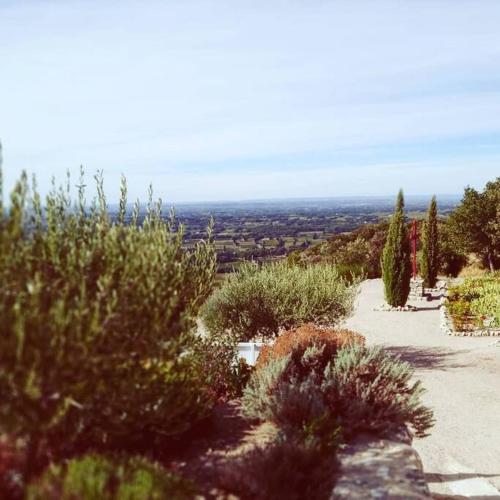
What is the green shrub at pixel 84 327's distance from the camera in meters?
4.72

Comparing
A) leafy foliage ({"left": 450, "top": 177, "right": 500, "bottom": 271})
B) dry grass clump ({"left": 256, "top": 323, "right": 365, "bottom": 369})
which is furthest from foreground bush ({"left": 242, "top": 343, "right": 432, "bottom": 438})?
leafy foliage ({"left": 450, "top": 177, "right": 500, "bottom": 271})

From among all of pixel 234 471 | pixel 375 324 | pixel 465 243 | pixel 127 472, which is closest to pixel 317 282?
pixel 375 324

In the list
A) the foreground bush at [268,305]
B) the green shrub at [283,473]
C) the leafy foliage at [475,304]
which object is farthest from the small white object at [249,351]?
the leafy foliage at [475,304]

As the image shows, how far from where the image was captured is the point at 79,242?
6.48 meters

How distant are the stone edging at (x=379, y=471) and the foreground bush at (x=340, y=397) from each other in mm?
356

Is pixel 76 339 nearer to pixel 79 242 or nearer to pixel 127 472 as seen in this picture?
pixel 127 472

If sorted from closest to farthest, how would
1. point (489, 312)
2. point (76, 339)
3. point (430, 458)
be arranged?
point (76, 339) → point (430, 458) → point (489, 312)

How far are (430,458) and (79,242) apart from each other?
8.94 meters

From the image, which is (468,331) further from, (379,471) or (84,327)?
(84,327)

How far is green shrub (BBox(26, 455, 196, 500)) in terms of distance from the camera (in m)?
4.44

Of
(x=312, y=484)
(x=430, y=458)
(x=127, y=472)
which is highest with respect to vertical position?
(x=127, y=472)

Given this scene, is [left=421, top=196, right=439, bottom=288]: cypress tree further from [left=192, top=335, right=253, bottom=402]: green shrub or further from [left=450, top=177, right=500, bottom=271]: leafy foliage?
[left=192, top=335, right=253, bottom=402]: green shrub

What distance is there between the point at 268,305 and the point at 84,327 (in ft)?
39.1

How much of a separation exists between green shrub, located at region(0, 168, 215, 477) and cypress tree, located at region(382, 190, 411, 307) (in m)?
22.4
